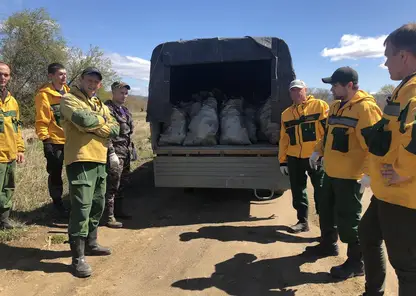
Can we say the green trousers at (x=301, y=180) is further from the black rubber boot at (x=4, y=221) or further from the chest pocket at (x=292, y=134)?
the black rubber boot at (x=4, y=221)

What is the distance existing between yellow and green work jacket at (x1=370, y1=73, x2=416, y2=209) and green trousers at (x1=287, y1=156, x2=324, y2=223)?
6.81 feet

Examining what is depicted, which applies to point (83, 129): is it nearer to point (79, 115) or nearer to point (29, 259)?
point (79, 115)

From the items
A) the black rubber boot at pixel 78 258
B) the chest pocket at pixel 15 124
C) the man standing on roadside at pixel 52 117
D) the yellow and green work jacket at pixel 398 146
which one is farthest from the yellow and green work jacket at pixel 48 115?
the yellow and green work jacket at pixel 398 146

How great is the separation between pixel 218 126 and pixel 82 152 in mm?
2722

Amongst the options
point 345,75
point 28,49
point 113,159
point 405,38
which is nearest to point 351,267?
point 345,75

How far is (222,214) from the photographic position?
550cm

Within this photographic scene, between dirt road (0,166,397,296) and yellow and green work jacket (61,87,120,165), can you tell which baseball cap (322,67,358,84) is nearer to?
dirt road (0,166,397,296)

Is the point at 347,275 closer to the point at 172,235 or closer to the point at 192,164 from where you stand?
the point at 172,235

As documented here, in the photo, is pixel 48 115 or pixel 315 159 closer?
pixel 315 159

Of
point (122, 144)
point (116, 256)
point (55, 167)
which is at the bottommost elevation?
point (116, 256)

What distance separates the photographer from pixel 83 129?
3.46 metres

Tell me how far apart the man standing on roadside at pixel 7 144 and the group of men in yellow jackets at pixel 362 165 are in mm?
3498

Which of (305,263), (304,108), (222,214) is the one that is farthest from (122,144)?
(305,263)

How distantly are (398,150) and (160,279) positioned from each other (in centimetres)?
248
